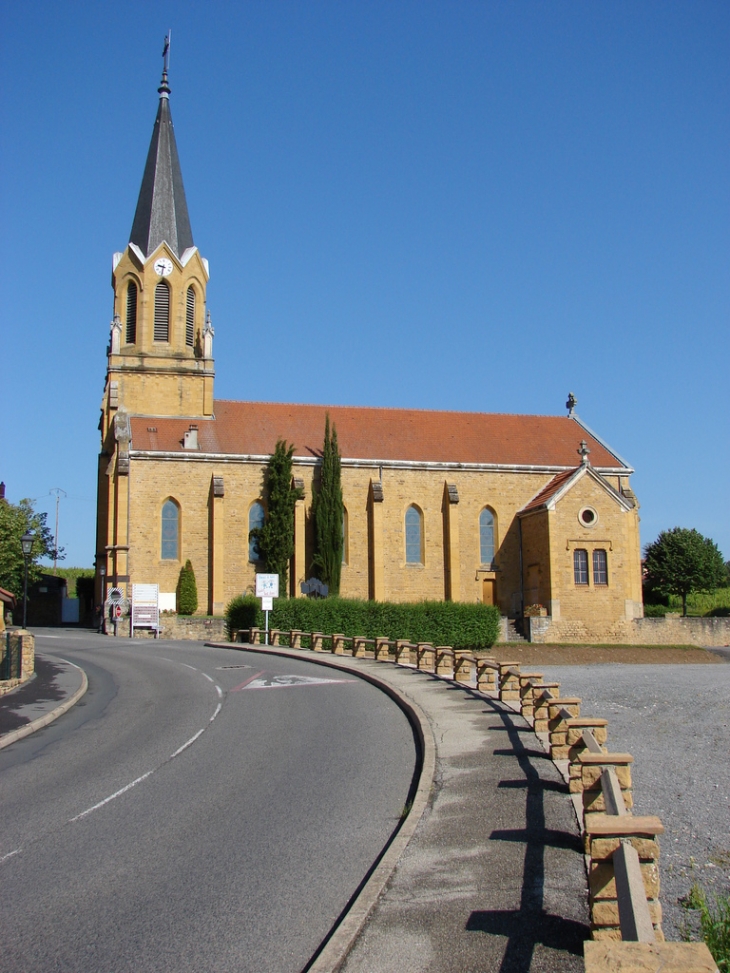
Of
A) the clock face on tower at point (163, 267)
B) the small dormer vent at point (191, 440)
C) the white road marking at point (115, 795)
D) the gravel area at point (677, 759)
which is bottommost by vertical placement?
the gravel area at point (677, 759)

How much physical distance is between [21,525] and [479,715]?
4737 cm

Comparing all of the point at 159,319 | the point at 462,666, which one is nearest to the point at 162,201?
the point at 159,319

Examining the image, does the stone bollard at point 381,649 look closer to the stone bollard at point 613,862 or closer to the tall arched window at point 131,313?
the stone bollard at point 613,862

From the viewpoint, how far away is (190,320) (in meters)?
49.4

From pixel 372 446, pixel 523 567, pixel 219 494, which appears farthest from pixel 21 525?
pixel 523 567

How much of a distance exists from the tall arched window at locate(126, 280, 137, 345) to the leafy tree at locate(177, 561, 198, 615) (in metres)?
13.1

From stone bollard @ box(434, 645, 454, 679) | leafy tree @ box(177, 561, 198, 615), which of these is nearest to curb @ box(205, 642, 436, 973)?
stone bollard @ box(434, 645, 454, 679)

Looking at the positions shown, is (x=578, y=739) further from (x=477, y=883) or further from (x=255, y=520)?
(x=255, y=520)

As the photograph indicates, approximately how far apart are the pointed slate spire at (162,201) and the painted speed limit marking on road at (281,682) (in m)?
32.2

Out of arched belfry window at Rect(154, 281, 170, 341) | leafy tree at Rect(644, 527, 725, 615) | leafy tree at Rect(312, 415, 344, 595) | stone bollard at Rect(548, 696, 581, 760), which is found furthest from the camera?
leafy tree at Rect(644, 527, 725, 615)

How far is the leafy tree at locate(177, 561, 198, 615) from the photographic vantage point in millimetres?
43219

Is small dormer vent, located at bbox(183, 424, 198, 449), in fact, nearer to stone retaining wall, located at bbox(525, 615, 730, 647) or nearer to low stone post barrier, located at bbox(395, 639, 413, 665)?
stone retaining wall, located at bbox(525, 615, 730, 647)

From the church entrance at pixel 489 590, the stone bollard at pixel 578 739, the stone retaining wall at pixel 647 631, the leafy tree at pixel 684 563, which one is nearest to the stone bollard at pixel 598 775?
the stone bollard at pixel 578 739

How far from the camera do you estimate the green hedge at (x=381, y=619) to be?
36.4 meters
